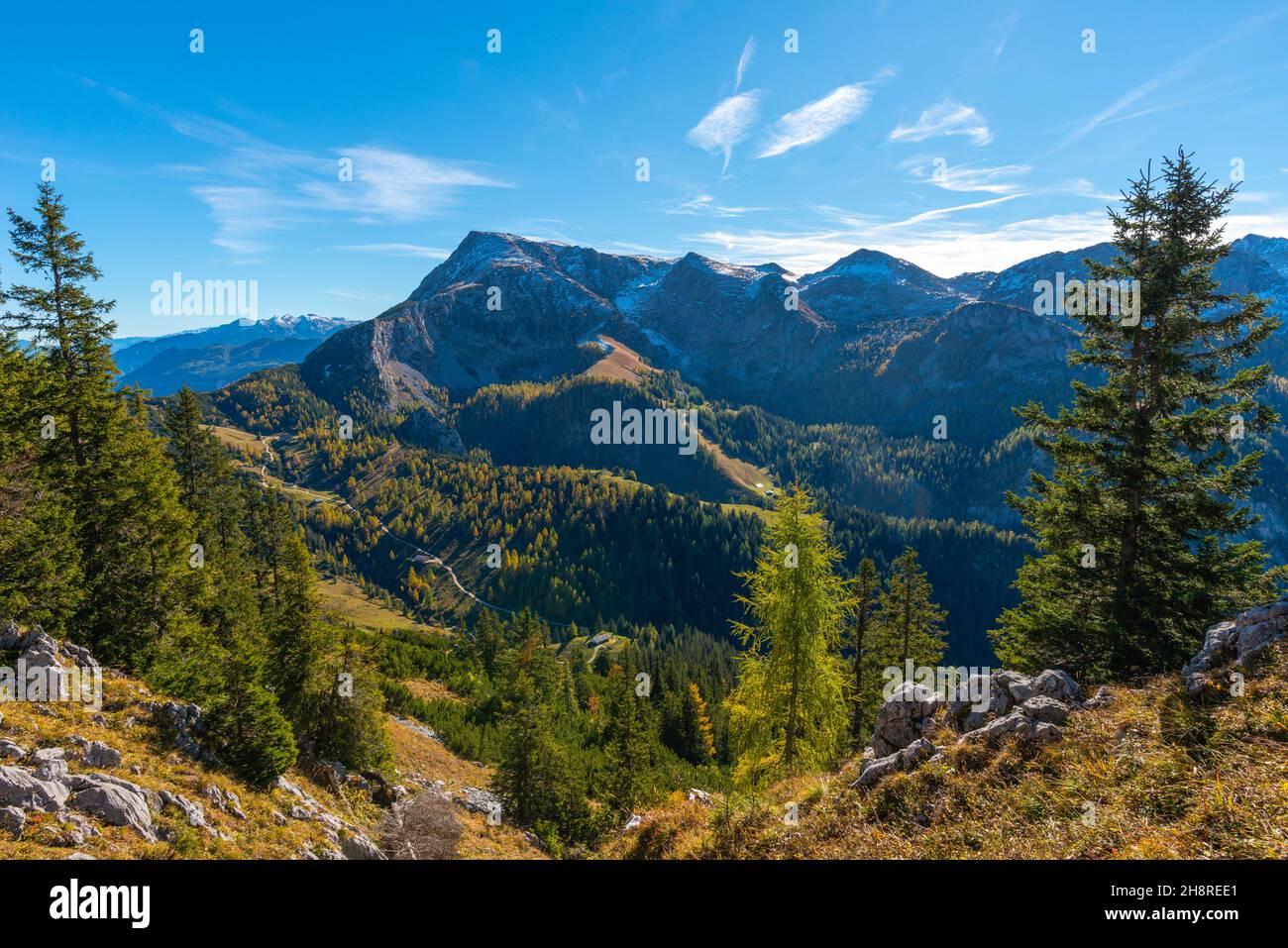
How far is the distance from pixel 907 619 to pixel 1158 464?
20.2 meters

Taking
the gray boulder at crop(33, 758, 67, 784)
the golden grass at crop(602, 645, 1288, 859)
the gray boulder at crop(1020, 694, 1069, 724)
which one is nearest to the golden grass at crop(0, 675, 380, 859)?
the gray boulder at crop(33, 758, 67, 784)

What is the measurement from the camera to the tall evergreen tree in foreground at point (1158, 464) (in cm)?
1611

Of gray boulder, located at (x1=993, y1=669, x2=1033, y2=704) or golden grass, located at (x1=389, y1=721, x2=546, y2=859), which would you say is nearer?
gray boulder, located at (x1=993, y1=669, x2=1033, y2=704)

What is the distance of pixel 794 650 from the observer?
2106cm

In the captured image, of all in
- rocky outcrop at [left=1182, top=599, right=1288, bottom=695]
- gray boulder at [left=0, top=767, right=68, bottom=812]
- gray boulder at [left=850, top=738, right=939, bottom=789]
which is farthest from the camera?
gray boulder at [left=850, top=738, right=939, bottom=789]

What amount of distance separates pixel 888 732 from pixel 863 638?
19541 millimetres

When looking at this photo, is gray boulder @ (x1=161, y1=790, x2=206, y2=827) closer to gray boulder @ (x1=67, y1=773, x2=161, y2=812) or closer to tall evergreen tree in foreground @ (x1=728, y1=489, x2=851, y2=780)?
gray boulder @ (x1=67, y1=773, x2=161, y2=812)

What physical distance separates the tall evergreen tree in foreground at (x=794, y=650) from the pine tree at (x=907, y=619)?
14947 millimetres

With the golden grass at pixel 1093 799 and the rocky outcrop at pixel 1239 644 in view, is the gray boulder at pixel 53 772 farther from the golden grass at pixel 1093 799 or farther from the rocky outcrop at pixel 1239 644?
the rocky outcrop at pixel 1239 644

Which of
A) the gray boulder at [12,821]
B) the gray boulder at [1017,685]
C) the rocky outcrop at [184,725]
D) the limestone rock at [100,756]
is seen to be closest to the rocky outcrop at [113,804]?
the gray boulder at [12,821]

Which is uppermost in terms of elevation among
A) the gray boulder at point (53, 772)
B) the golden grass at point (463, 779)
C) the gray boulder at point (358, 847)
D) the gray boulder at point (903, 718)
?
the gray boulder at point (53, 772)

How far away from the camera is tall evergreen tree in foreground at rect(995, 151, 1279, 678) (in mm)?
16109

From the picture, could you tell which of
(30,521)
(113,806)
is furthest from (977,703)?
(30,521)

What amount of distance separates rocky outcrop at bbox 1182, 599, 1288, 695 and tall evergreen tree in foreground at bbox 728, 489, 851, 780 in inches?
391
